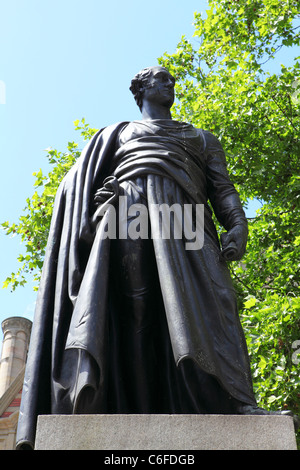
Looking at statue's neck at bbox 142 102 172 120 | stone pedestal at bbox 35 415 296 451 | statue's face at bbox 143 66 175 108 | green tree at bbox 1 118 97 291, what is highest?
green tree at bbox 1 118 97 291

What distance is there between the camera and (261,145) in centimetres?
1220

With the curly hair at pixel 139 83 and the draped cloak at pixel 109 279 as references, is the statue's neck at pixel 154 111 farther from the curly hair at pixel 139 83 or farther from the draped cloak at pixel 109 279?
the draped cloak at pixel 109 279

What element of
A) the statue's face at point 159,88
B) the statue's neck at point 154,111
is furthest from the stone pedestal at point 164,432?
the statue's face at point 159,88

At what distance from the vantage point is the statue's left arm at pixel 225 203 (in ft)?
13.3

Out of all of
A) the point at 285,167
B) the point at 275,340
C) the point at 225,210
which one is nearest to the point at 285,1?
the point at 285,167

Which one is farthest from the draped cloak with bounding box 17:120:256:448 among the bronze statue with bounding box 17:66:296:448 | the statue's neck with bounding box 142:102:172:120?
the statue's neck with bounding box 142:102:172:120

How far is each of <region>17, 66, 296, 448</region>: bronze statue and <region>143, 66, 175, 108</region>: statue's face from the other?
1.30 ft

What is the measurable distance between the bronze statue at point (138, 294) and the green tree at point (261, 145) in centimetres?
523

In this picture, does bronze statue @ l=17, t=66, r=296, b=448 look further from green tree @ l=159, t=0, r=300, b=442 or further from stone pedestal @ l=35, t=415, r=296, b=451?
green tree @ l=159, t=0, r=300, b=442

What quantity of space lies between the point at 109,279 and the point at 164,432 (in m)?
1.26

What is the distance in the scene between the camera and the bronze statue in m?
3.33

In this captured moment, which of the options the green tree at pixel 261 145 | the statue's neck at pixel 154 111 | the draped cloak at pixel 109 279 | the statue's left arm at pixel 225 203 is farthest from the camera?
the green tree at pixel 261 145
